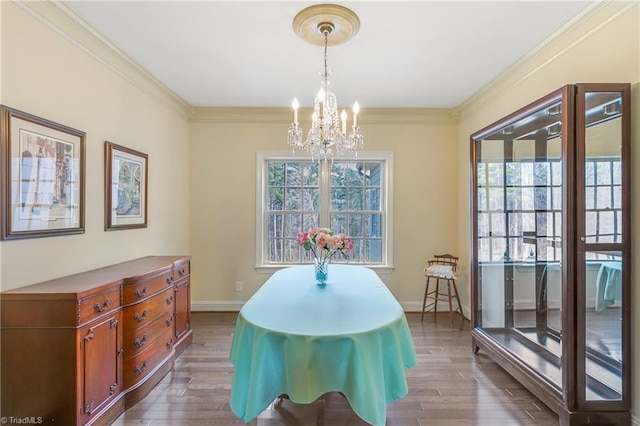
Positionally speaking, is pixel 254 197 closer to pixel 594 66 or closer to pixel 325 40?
pixel 325 40

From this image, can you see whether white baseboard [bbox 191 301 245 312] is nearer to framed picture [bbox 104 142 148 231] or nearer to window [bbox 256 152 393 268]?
window [bbox 256 152 393 268]

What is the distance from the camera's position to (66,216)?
2188 millimetres

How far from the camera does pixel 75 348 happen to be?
1.75 meters

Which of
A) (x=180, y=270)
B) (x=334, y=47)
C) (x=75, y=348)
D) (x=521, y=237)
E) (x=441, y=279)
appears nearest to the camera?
(x=75, y=348)

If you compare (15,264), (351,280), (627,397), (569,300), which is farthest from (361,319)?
(15,264)

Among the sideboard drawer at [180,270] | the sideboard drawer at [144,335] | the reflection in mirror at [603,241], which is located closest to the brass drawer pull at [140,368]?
the sideboard drawer at [144,335]

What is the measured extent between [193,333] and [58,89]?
2.65 meters

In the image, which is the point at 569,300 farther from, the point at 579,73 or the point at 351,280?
the point at 579,73

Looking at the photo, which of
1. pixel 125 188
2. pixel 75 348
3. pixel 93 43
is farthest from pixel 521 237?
pixel 93 43

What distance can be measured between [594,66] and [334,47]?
1.85m

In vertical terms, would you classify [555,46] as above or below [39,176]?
above

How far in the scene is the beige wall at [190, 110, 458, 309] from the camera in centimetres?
423

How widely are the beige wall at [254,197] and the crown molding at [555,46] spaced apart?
90cm

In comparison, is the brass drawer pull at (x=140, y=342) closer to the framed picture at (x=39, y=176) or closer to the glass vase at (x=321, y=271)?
the framed picture at (x=39, y=176)
